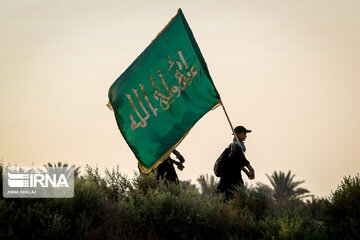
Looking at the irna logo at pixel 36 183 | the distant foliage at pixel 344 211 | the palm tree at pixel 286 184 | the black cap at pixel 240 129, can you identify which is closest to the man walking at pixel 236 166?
the black cap at pixel 240 129

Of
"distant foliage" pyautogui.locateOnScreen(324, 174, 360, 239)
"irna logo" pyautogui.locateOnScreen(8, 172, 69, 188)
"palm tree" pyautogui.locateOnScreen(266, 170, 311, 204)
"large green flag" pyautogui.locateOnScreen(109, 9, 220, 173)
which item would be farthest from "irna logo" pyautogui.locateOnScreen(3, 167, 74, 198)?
"palm tree" pyautogui.locateOnScreen(266, 170, 311, 204)

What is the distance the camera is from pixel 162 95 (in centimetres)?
1120

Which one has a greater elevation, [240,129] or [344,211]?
[240,129]

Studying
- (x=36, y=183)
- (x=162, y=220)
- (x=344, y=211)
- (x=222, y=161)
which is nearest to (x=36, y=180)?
(x=36, y=183)

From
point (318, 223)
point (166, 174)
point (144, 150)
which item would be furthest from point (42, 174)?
point (318, 223)

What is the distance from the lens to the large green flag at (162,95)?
1105 centimetres

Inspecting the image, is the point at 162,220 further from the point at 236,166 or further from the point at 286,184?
the point at 286,184

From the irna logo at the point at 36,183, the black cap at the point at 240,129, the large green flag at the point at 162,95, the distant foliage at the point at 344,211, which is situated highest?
the large green flag at the point at 162,95

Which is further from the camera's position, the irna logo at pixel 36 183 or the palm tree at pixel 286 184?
the palm tree at pixel 286 184

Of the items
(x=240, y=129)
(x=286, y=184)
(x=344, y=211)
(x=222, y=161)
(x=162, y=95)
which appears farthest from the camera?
(x=286, y=184)

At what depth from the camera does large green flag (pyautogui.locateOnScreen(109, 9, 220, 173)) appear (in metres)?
11.1

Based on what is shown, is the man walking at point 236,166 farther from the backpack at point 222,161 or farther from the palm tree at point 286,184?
the palm tree at point 286,184

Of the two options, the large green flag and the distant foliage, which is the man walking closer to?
the large green flag

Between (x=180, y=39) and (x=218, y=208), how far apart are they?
12.4ft
